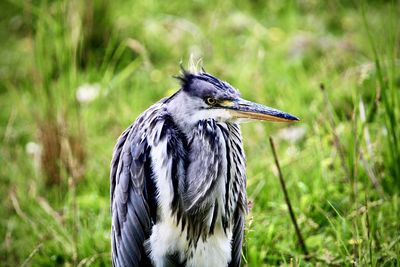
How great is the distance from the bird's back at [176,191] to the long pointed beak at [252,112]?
4.9 inches

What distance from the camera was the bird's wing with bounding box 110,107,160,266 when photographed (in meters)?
2.82

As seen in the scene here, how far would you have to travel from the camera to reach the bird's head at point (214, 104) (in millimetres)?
2631

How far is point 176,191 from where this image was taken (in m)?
2.77

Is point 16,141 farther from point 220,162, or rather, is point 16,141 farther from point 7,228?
point 220,162

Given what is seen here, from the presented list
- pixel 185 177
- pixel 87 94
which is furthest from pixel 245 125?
pixel 185 177

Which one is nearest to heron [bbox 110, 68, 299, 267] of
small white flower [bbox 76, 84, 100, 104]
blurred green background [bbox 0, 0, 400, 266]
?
blurred green background [bbox 0, 0, 400, 266]

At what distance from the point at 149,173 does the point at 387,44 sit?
1.50m

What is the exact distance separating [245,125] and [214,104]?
2.04 metres

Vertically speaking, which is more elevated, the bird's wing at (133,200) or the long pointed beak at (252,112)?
the long pointed beak at (252,112)

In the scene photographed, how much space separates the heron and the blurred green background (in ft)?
0.66

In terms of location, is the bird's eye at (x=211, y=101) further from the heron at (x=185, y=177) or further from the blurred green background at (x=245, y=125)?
the blurred green background at (x=245, y=125)

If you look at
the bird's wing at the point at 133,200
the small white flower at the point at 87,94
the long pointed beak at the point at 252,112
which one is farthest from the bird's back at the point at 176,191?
the small white flower at the point at 87,94

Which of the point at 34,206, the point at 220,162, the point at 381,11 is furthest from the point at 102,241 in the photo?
the point at 381,11

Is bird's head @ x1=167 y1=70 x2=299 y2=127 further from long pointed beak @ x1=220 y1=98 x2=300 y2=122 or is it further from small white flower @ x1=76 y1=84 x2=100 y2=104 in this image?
small white flower @ x1=76 y1=84 x2=100 y2=104
